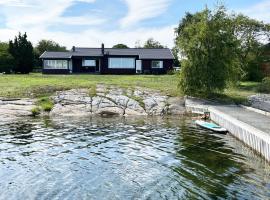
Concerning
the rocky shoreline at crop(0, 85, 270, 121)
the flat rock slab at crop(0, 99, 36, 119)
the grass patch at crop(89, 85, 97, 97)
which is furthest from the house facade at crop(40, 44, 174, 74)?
the flat rock slab at crop(0, 99, 36, 119)

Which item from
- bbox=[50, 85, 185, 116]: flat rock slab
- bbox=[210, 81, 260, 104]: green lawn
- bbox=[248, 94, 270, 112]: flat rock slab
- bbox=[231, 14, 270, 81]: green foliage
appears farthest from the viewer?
bbox=[231, 14, 270, 81]: green foliage

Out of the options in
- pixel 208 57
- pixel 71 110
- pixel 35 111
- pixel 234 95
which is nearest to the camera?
pixel 35 111

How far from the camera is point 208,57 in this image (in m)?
43.4

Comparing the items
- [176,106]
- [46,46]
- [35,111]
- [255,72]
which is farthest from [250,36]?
[46,46]

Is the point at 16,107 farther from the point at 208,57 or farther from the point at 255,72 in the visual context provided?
the point at 255,72

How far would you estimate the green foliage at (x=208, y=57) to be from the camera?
43406mm

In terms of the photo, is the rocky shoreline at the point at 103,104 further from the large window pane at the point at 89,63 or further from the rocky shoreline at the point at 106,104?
the large window pane at the point at 89,63

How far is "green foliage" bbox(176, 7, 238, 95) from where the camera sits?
4341 centimetres

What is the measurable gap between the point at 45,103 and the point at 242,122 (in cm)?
2025

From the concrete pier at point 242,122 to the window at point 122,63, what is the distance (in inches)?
1376

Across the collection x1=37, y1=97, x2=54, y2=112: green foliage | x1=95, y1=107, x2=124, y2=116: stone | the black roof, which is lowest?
x1=95, y1=107, x2=124, y2=116: stone

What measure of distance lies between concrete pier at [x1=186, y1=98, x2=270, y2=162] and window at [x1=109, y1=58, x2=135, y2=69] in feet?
115

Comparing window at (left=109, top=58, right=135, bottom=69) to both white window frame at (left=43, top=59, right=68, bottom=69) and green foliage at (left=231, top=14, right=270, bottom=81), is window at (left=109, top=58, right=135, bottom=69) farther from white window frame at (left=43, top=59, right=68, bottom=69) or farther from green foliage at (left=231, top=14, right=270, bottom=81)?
green foliage at (left=231, top=14, right=270, bottom=81)

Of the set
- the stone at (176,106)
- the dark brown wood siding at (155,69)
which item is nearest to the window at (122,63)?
the dark brown wood siding at (155,69)
